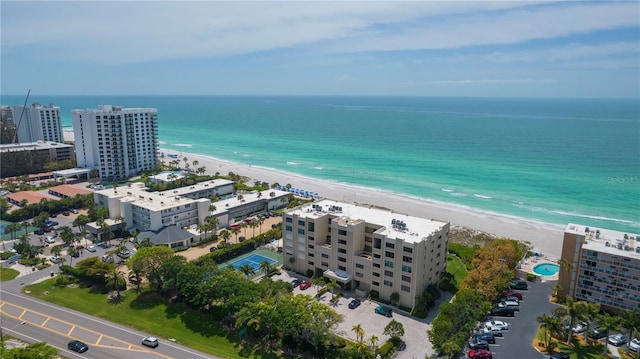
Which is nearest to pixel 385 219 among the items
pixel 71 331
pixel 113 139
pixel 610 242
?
pixel 610 242

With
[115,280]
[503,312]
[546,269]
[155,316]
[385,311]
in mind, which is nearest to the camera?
[155,316]

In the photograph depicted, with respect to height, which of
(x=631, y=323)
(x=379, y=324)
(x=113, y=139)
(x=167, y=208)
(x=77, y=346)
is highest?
(x=113, y=139)

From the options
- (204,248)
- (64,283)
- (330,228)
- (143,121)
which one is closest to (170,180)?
(143,121)

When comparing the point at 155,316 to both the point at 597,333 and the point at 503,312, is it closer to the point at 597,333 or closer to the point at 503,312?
the point at 503,312

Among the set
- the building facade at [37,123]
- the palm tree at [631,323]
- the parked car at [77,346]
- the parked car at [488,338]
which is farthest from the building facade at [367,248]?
the building facade at [37,123]

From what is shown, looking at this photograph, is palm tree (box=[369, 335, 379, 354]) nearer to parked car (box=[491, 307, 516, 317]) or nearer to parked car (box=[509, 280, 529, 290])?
parked car (box=[491, 307, 516, 317])

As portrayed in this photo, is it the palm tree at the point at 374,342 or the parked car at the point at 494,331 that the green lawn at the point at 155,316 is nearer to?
the palm tree at the point at 374,342

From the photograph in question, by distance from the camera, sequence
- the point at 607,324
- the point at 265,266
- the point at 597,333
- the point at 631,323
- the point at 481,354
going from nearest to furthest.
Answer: the point at 631,323
the point at 607,324
the point at 481,354
the point at 597,333
the point at 265,266
